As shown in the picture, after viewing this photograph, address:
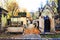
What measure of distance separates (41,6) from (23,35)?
2.50 ft

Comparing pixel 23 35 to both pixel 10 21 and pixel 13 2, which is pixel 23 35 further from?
pixel 13 2

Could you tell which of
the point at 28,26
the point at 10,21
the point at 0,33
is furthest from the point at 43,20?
the point at 0,33

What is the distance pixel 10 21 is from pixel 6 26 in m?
0.14

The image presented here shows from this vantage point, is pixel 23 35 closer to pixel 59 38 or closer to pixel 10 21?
pixel 10 21

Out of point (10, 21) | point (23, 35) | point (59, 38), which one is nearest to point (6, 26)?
point (10, 21)

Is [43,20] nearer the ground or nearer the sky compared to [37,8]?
nearer the ground

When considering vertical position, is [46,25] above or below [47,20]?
below

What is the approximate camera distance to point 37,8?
370 cm

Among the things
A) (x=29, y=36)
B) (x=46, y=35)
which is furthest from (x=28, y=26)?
(x=46, y=35)

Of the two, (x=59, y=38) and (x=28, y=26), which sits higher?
(x=28, y=26)

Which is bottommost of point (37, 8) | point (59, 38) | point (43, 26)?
point (59, 38)

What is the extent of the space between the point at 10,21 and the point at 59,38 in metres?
1.14

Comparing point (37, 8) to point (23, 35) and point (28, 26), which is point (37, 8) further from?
point (23, 35)

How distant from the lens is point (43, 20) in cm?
370
